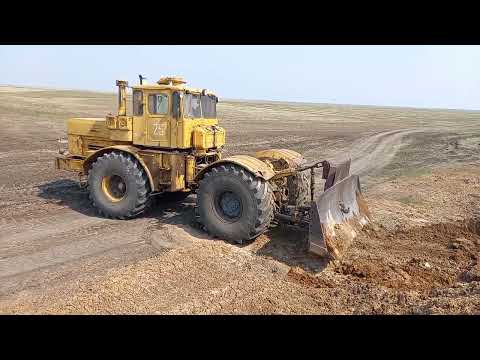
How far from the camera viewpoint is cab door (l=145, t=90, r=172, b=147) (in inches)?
329

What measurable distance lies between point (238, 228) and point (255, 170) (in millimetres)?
1086

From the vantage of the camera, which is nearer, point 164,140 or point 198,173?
point 198,173

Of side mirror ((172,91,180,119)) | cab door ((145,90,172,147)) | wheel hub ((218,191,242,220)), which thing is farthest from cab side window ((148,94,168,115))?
wheel hub ((218,191,242,220))

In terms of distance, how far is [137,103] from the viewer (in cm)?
862

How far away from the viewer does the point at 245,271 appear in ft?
21.0

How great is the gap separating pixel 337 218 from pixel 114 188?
478 cm

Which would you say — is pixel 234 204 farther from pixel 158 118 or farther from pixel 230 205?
pixel 158 118

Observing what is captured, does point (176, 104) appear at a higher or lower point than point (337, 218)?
higher

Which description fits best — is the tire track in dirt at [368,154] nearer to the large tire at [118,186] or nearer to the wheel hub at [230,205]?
the wheel hub at [230,205]

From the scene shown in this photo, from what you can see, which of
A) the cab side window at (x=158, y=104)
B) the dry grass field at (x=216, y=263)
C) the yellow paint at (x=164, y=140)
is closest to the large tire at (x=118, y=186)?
the yellow paint at (x=164, y=140)

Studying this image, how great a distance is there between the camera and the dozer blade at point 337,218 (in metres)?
6.48

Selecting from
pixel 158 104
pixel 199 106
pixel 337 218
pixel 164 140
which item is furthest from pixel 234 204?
pixel 158 104
